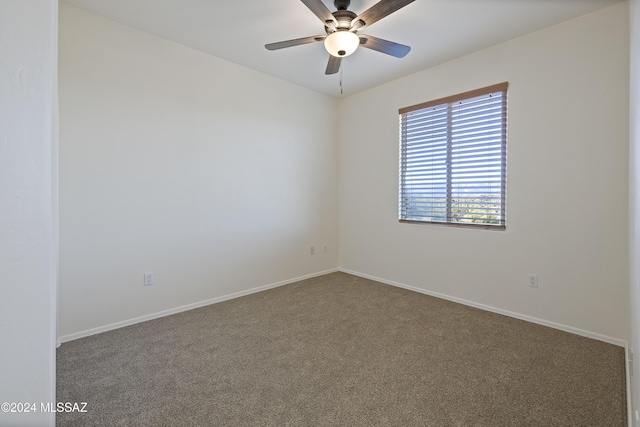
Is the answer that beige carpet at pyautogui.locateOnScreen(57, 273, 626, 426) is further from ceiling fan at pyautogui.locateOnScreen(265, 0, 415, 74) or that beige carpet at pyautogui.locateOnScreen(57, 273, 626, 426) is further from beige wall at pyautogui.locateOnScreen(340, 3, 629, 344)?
ceiling fan at pyautogui.locateOnScreen(265, 0, 415, 74)

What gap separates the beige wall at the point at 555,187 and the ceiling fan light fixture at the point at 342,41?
1.59m

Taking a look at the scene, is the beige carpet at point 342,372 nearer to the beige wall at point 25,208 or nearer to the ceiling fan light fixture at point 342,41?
the beige wall at point 25,208

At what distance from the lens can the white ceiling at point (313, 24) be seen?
87.0 inches

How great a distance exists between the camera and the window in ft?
9.39

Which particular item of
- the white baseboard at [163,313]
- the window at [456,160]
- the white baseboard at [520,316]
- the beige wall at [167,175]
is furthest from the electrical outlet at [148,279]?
the window at [456,160]

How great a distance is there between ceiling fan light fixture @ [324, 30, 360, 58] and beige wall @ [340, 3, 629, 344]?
5.23 ft

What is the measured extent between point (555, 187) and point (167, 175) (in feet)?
11.7

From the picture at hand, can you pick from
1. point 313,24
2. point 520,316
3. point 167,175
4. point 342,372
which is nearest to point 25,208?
point 342,372

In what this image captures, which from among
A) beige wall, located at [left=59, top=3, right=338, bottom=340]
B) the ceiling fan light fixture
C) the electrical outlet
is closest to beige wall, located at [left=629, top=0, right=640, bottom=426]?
the ceiling fan light fixture

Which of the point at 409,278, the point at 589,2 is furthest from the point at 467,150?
the point at 409,278

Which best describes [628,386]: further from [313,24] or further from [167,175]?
[167,175]

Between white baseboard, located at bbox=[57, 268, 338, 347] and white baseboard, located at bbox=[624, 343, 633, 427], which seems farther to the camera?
white baseboard, located at bbox=[57, 268, 338, 347]

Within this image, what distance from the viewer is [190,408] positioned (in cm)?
156

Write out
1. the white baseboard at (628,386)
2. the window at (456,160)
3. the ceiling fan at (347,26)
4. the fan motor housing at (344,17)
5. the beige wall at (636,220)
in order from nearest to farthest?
1. the beige wall at (636,220)
2. the white baseboard at (628,386)
3. the ceiling fan at (347,26)
4. the fan motor housing at (344,17)
5. the window at (456,160)
